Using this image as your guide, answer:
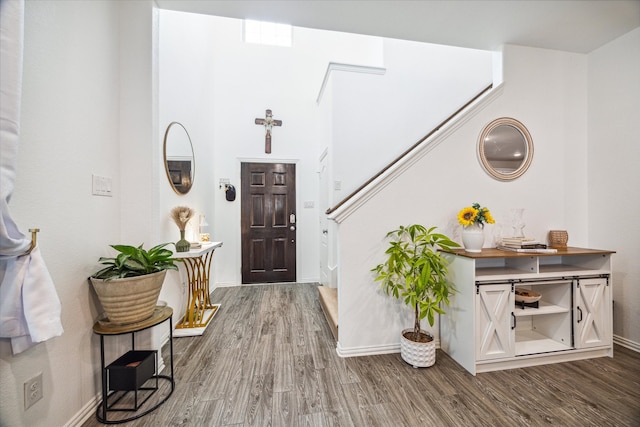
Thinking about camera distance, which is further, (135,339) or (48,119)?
(135,339)

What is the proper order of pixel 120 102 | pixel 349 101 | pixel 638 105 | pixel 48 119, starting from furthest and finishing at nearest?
1. pixel 349 101
2. pixel 638 105
3. pixel 120 102
4. pixel 48 119

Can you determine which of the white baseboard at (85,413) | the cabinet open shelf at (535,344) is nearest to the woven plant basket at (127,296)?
the white baseboard at (85,413)

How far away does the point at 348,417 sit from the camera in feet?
4.87

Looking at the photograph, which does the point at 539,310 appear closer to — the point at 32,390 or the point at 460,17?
the point at 460,17

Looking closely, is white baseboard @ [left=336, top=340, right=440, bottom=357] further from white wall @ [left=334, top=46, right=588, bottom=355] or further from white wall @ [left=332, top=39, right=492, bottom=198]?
white wall @ [left=332, top=39, right=492, bottom=198]

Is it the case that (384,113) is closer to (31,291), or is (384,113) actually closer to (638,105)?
(638,105)

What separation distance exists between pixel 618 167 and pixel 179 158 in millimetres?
4221

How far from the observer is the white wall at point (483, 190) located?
2146 millimetres

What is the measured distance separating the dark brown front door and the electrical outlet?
310cm

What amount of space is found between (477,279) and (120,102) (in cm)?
285

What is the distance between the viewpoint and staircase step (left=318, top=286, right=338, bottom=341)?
2.39 meters

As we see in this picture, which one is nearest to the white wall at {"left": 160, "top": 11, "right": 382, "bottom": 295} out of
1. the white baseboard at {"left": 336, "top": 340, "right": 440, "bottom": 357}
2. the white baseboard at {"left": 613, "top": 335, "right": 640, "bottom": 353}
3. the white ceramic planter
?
the white baseboard at {"left": 336, "top": 340, "right": 440, "bottom": 357}

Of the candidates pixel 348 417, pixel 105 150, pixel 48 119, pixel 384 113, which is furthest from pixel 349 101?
pixel 348 417

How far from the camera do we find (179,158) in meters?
2.75
